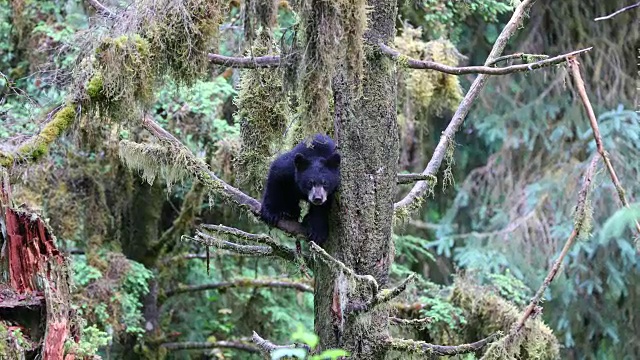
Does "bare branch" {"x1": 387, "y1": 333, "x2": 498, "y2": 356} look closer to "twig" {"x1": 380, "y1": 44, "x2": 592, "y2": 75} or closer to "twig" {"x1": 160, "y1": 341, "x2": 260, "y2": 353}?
"twig" {"x1": 380, "y1": 44, "x2": 592, "y2": 75}

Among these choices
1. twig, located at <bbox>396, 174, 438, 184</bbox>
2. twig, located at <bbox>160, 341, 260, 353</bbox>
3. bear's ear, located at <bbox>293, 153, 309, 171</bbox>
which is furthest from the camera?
twig, located at <bbox>160, 341, 260, 353</bbox>

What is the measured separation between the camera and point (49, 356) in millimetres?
3951

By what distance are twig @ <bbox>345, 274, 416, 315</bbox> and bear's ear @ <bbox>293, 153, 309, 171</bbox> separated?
3.84 ft

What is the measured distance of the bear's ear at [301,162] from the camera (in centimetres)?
467

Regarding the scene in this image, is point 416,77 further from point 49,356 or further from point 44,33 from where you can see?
point 49,356

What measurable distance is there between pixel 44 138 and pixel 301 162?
1.40 m

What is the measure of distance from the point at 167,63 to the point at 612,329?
26.0 feet

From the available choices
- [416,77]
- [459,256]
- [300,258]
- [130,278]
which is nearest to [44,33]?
[130,278]

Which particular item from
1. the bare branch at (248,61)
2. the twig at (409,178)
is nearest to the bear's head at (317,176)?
the twig at (409,178)

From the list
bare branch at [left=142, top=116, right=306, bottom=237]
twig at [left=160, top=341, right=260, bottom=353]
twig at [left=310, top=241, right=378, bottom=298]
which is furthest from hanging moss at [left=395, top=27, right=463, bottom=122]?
twig at [left=310, top=241, right=378, bottom=298]

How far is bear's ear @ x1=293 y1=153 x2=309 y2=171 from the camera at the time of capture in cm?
467

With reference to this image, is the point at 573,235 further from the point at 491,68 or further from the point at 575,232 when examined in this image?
the point at 491,68

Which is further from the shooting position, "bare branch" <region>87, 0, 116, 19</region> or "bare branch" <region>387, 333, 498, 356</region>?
"bare branch" <region>87, 0, 116, 19</region>

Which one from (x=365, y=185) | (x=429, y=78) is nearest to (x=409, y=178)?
(x=365, y=185)
